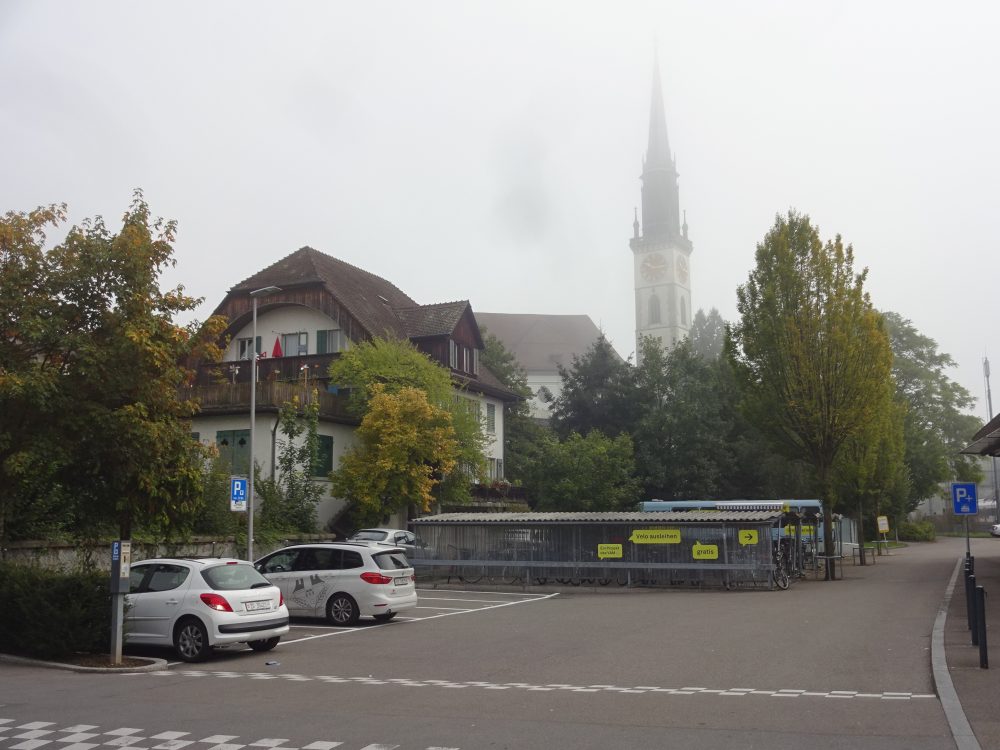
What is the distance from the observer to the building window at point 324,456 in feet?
121

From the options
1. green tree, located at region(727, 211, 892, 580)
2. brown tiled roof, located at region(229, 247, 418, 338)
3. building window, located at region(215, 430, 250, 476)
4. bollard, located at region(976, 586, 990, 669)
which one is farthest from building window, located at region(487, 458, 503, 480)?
bollard, located at region(976, 586, 990, 669)

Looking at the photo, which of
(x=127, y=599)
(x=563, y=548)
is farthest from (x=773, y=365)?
(x=127, y=599)

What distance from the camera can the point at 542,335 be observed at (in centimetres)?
11044

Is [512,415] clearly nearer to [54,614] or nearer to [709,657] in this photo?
[54,614]

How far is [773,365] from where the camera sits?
3341 centimetres

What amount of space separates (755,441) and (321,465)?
31.3m

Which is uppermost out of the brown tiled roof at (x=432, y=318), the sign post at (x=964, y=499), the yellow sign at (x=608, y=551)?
the brown tiled roof at (x=432, y=318)

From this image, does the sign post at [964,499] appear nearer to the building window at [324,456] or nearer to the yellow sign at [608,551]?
the yellow sign at [608,551]

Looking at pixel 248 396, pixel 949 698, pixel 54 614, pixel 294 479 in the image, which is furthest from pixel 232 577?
pixel 248 396

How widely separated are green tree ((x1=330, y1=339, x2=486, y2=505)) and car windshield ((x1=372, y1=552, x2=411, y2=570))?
1822 centimetres

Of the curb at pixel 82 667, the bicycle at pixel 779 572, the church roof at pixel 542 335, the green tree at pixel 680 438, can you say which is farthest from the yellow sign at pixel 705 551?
the church roof at pixel 542 335

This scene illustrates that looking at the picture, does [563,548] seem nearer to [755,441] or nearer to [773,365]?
[773,365]

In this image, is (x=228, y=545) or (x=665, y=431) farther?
(x=665, y=431)

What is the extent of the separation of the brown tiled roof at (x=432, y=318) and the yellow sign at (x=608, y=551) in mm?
19544
